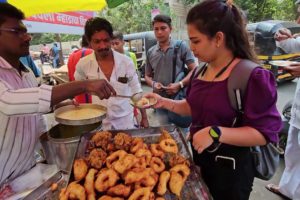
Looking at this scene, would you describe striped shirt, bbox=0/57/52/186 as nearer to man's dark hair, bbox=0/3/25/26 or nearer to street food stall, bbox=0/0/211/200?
street food stall, bbox=0/0/211/200

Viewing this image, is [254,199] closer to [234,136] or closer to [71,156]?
[234,136]

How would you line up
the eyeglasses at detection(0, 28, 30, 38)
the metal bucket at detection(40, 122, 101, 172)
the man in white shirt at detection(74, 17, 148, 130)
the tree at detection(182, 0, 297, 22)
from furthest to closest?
1. the tree at detection(182, 0, 297, 22)
2. the man in white shirt at detection(74, 17, 148, 130)
3. the eyeglasses at detection(0, 28, 30, 38)
4. the metal bucket at detection(40, 122, 101, 172)

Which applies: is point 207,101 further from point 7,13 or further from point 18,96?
point 7,13

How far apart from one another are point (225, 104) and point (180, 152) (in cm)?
36

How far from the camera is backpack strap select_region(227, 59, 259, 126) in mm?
1218

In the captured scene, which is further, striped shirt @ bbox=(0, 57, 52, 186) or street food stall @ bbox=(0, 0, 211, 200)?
striped shirt @ bbox=(0, 57, 52, 186)

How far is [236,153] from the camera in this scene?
1328 mm

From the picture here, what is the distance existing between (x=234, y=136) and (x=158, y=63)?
2.08 meters

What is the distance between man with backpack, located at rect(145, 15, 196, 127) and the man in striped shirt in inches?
59.7

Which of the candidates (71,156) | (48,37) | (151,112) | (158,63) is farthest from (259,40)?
(48,37)

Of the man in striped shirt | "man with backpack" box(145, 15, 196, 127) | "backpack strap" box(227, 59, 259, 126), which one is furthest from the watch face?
"man with backpack" box(145, 15, 196, 127)

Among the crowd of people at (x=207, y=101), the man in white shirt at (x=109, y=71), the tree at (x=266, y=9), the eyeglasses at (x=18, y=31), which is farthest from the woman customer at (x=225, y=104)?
the tree at (x=266, y=9)

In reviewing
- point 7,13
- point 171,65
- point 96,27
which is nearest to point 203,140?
point 7,13

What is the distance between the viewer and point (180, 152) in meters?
1.37
